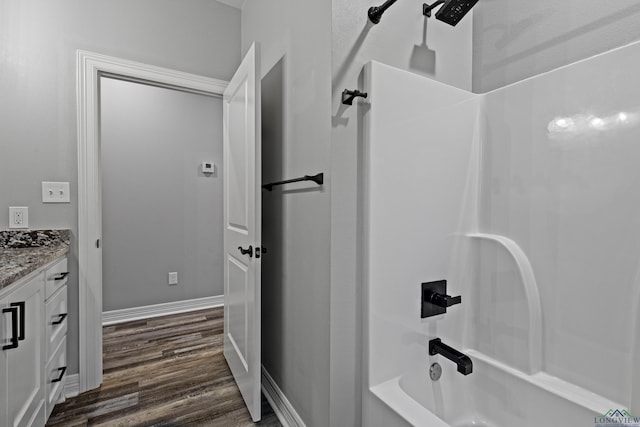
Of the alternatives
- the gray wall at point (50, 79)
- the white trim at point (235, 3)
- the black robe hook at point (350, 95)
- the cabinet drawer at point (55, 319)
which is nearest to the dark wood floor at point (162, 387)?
the gray wall at point (50, 79)

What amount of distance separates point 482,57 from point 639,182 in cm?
92

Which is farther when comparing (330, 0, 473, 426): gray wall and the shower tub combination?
(330, 0, 473, 426): gray wall

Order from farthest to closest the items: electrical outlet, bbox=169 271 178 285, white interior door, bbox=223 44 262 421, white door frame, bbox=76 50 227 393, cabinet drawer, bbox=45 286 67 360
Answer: electrical outlet, bbox=169 271 178 285 → white door frame, bbox=76 50 227 393 → white interior door, bbox=223 44 262 421 → cabinet drawer, bbox=45 286 67 360

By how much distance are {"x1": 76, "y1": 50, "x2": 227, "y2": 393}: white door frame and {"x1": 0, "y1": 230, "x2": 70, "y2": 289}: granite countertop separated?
0.37ft

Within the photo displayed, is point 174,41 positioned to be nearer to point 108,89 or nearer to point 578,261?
point 108,89

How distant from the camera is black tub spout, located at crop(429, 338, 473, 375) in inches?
47.2

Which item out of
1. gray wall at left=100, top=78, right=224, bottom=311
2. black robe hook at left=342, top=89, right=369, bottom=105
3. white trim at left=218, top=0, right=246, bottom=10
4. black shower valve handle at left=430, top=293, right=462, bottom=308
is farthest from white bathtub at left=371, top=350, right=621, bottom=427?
gray wall at left=100, top=78, right=224, bottom=311

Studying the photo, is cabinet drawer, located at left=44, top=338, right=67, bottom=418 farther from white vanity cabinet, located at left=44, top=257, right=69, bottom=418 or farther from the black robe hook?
the black robe hook

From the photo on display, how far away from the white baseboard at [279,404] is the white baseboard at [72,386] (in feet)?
3.75

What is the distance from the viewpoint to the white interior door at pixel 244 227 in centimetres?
162

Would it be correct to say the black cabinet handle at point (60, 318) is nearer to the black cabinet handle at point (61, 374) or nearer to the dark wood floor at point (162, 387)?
the black cabinet handle at point (61, 374)

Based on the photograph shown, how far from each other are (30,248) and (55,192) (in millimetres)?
342

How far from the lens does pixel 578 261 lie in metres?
1.17

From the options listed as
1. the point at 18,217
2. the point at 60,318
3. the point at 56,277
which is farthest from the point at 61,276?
the point at 18,217
